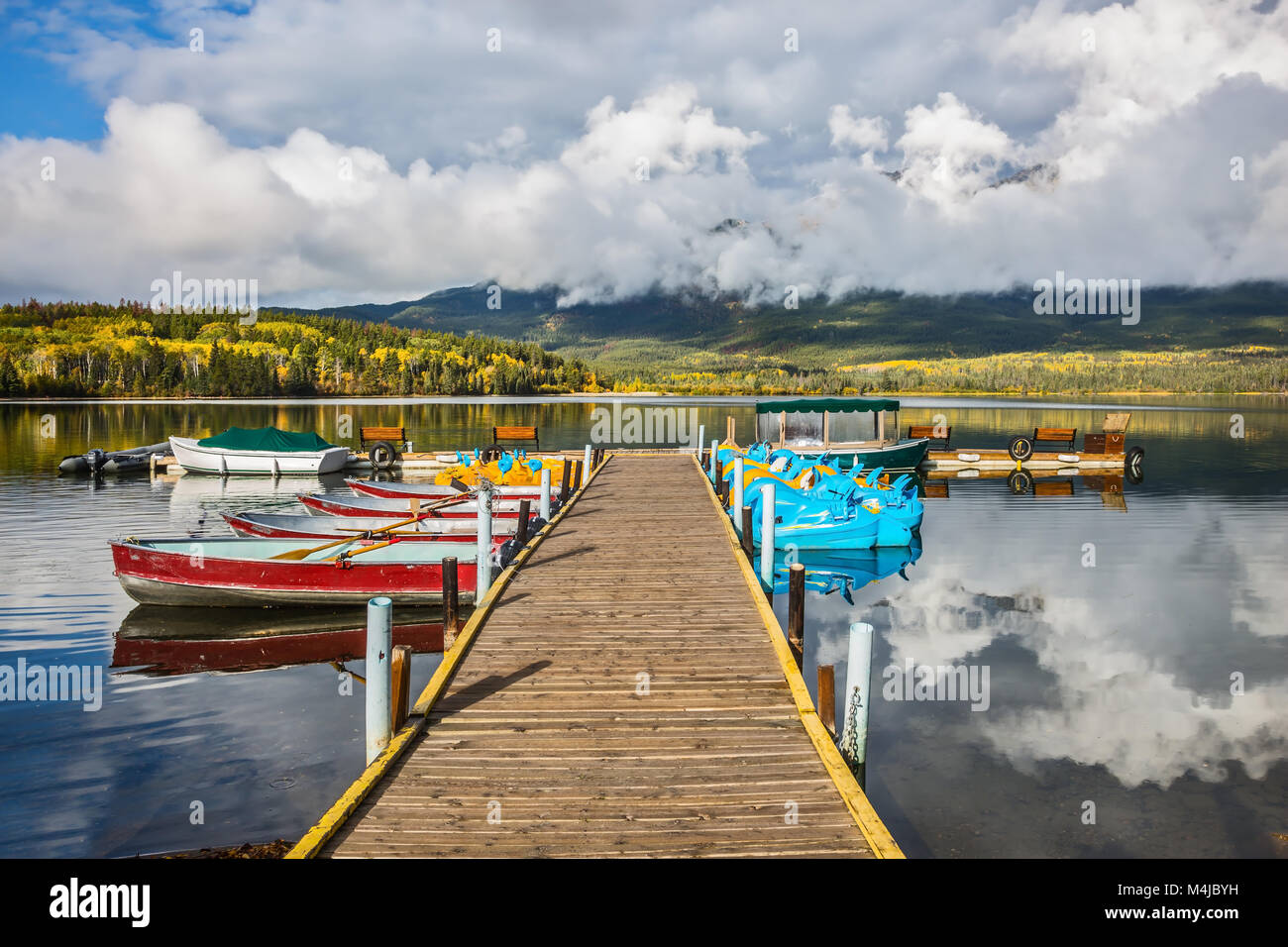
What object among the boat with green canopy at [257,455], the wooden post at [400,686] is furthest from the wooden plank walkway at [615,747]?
the boat with green canopy at [257,455]

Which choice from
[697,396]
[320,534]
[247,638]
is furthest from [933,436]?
[697,396]

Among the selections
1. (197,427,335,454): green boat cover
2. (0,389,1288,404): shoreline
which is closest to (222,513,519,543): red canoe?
(197,427,335,454): green boat cover

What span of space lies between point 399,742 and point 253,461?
39.9 m

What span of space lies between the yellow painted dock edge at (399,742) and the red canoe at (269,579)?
119 inches

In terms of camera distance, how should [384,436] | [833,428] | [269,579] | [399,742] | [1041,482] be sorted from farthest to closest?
[384,436]
[1041,482]
[833,428]
[269,579]
[399,742]

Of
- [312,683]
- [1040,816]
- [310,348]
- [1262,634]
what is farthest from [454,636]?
[310,348]

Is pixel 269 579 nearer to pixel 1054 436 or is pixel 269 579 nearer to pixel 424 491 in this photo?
pixel 424 491

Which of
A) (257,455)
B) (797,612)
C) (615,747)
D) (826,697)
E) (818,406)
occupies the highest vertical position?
(818,406)

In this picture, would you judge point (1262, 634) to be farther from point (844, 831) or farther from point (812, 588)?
point (844, 831)

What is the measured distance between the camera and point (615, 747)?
26.3 feet

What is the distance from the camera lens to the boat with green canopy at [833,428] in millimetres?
36875

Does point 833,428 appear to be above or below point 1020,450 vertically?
above
